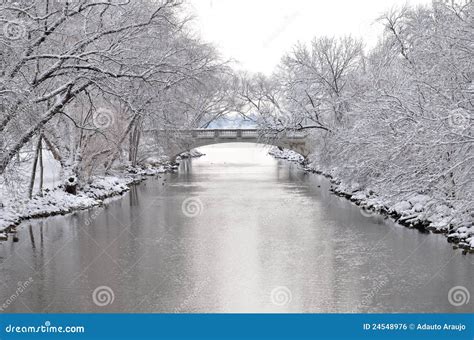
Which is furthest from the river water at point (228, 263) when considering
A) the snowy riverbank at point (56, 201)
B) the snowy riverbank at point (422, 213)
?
the snowy riverbank at point (56, 201)

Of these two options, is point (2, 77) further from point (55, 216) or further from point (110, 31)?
point (55, 216)

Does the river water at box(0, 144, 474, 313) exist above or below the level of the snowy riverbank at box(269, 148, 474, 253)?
below

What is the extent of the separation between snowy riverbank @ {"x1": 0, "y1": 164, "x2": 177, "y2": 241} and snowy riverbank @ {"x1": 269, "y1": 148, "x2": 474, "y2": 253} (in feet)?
44.7

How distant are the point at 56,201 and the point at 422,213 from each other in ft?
52.9

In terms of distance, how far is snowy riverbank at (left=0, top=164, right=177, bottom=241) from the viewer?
73.0 feet

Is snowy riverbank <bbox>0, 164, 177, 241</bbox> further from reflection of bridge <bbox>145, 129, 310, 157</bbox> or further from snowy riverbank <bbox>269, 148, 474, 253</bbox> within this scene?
snowy riverbank <bbox>269, 148, 474, 253</bbox>

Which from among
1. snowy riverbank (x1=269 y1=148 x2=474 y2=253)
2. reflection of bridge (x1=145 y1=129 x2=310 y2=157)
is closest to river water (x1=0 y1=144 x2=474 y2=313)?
snowy riverbank (x1=269 y1=148 x2=474 y2=253)

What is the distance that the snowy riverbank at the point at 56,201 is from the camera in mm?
22250

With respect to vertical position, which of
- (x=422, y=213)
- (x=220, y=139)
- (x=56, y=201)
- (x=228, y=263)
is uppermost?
(x=220, y=139)

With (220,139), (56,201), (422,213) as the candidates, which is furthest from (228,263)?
(220,139)

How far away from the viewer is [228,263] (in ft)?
53.7

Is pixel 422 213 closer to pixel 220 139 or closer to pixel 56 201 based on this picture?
pixel 56 201

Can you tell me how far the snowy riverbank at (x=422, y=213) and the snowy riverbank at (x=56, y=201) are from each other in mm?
13638

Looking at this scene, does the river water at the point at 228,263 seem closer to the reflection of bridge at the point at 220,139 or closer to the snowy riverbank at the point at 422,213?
the snowy riverbank at the point at 422,213
